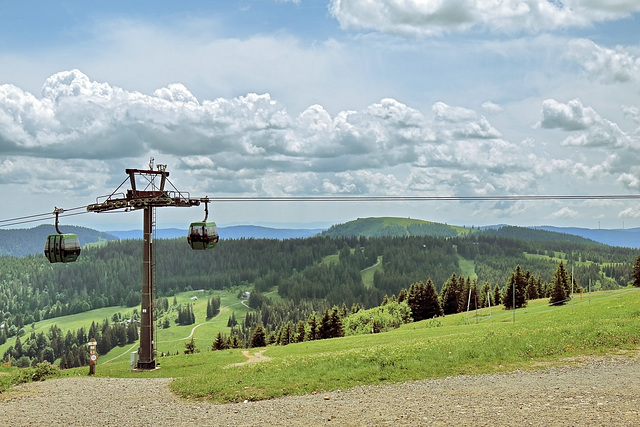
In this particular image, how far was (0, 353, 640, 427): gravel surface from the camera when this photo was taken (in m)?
16.1

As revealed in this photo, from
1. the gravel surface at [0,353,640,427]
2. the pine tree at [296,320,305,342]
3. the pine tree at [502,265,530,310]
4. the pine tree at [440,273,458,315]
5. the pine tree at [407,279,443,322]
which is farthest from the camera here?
the pine tree at [440,273,458,315]

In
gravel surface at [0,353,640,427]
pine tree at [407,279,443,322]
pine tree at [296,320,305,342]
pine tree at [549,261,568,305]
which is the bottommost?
pine tree at [296,320,305,342]

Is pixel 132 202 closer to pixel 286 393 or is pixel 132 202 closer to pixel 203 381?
pixel 203 381

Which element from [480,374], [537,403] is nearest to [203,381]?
[480,374]

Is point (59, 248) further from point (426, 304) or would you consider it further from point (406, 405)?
point (426, 304)

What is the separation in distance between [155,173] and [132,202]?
2984 mm

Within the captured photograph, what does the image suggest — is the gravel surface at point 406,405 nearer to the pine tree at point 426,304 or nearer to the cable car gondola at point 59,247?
the cable car gondola at point 59,247

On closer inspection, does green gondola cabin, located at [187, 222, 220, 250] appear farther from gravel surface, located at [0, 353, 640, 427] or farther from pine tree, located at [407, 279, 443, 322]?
pine tree, located at [407, 279, 443, 322]

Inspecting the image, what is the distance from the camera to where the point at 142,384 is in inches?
1002

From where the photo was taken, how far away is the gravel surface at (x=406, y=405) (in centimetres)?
1611

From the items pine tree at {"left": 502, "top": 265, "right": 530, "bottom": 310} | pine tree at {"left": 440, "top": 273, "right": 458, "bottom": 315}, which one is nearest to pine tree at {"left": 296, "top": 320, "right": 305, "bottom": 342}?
pine tree at {"left": 440, "top": 273, "right": 458, "bottom": 315}

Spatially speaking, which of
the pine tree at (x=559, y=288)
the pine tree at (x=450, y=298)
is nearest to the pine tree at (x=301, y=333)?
the pine tree at (x=450, y=298)

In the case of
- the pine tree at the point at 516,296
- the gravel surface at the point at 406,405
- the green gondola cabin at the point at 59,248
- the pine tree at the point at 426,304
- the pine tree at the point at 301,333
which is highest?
the green gondola cabin at the point at 59,248

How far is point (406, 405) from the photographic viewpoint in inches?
696
